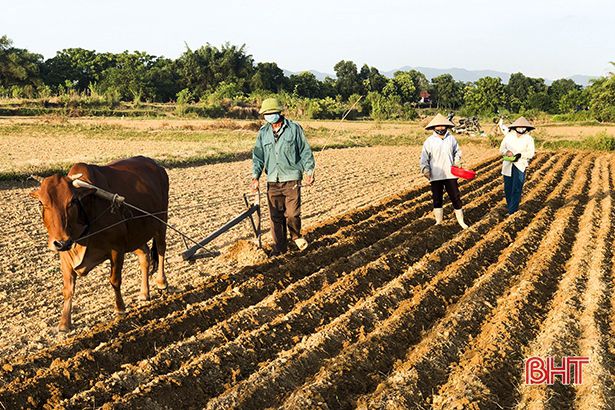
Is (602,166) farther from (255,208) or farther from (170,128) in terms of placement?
(170,128)

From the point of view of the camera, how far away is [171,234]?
963 cm

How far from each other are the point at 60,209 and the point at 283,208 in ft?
10.1

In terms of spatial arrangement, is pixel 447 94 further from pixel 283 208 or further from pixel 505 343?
pixel 505 343

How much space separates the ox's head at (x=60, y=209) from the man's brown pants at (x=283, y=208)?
2745 mm

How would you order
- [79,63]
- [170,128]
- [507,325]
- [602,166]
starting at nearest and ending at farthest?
1. [507,325]
2. [602,166]
3. [170,128]
4. [79,63]

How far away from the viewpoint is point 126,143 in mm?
28031

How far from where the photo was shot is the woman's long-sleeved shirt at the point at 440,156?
29.8 feet

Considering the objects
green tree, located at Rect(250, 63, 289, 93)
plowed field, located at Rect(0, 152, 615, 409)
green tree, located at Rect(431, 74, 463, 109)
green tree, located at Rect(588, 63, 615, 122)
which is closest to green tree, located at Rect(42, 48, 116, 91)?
green tree, located at Rect(250, 63, 289, 93)

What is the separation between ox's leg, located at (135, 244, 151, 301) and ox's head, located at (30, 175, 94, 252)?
131 centimetres

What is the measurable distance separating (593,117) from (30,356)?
162 feet

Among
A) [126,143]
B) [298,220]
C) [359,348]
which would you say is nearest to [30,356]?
[359,348]

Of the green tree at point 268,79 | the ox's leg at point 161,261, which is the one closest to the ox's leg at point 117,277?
the ox's leg at point 161,261

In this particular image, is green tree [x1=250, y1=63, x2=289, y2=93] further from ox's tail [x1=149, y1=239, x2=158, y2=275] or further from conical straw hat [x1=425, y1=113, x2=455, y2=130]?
ox's tail [x1=149, y1=239, x2=158, y2=275]

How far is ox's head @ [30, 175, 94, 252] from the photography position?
16.5ft
